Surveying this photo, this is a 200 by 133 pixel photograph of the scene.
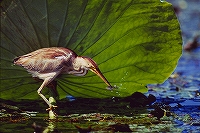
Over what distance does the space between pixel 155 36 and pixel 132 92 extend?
46cm

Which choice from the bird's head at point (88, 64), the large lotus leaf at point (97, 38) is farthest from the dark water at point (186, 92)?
the bird's head at point (88, 64)

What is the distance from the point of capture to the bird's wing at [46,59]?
3801 mm

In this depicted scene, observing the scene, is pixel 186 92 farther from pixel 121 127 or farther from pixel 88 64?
pixel 121 127

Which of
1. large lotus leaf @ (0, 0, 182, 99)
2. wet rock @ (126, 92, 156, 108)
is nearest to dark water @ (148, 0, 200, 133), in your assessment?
wet rock @ (126, 92, 156, 108)

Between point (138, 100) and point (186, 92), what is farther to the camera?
point (186, 92)

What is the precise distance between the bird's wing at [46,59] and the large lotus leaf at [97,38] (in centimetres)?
26

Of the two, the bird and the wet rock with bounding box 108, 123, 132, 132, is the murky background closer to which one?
the wet rock with bounding box 108, 123, 132, 132

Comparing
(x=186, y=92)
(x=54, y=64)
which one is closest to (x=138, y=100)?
(x=186, y=92)

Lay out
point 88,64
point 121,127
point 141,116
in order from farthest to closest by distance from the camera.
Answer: point 141,116, point 88,64, point 121,127

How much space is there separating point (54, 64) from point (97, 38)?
1.67ft

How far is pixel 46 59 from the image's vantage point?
3.82 meters

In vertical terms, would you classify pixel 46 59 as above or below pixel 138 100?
above

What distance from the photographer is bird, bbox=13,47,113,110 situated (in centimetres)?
379

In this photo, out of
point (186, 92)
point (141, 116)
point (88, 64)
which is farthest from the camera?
point (186, 92)
